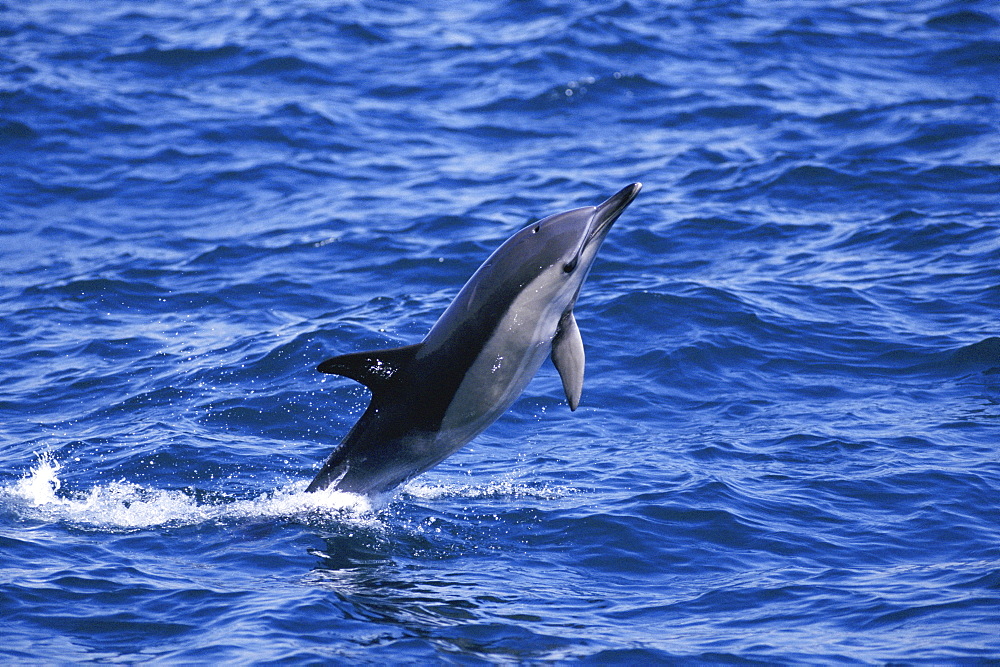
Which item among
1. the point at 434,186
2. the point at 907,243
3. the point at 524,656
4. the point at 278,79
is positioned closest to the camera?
the point at 524,656

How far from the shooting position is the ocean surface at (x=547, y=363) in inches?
313

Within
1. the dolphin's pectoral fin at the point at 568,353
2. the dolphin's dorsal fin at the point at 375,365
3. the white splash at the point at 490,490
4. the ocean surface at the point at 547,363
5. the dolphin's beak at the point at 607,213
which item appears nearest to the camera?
the ocean surface at the point at 547,363

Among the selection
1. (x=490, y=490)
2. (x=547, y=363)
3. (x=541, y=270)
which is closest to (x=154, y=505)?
(x=490, y=490)

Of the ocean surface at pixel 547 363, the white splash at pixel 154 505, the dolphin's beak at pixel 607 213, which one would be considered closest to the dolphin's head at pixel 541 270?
the dolphin's beak at pixel 607 213

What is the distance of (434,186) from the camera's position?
17.5 metres

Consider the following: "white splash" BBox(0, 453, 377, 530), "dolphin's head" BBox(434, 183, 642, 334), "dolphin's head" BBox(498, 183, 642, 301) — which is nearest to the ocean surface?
"white splash" BBox(0, 453, 377, 530)

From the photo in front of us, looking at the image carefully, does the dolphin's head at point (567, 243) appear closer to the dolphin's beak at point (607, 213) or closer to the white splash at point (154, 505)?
the dolphin's beak at point (607, 213)

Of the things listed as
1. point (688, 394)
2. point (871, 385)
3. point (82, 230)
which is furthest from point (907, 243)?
point (82, 230)

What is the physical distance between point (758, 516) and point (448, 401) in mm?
2605

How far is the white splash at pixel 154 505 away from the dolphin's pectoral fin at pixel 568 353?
1784mm

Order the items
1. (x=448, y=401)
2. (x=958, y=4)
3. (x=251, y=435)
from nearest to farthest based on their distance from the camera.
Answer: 1. (x=448, y=401)
2. (x=251, y=435)
3. (x=958, y=4)

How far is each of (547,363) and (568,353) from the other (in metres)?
4.39

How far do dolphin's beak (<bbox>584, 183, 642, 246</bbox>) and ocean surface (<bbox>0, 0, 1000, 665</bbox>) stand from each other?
2.21 metres

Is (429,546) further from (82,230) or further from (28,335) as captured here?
(82,230)
